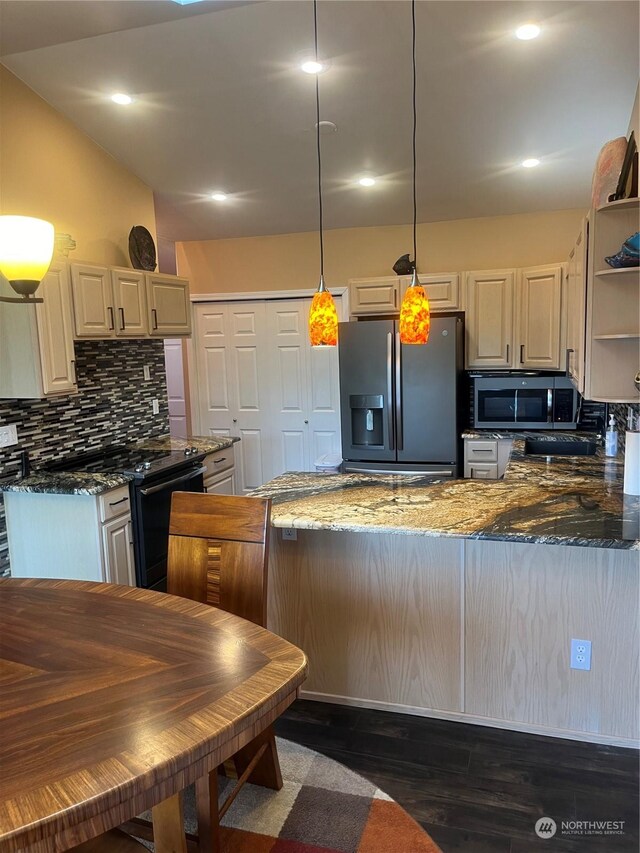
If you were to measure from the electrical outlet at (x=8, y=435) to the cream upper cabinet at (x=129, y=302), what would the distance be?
2.69 ft

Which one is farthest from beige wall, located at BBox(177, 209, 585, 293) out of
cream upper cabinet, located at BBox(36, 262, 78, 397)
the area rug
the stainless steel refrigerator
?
the area rug

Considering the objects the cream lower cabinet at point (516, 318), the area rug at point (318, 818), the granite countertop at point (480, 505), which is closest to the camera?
the area rug at point (318, 818)

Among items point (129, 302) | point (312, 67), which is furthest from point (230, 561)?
point (312, 67)

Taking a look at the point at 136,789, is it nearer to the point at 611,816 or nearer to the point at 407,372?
the point at 611,816

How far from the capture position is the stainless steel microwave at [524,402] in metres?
4.16

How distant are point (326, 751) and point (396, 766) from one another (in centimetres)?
27

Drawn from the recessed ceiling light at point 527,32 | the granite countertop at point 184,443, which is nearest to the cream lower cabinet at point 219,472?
the granite countertop at point 184,443

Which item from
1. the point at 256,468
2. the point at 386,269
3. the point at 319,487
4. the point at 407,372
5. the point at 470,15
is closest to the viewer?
the point at 470,15

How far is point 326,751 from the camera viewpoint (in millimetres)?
2186

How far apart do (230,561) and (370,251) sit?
3.62 metres

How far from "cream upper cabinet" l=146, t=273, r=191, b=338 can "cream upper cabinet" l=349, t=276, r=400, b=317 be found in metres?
1.33

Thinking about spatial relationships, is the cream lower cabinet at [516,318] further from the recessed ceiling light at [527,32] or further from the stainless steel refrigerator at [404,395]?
the recessed ceiling light at [527,32]

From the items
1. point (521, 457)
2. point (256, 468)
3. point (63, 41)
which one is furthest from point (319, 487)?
point (256, 468)

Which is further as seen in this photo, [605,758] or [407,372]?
[407,372]
